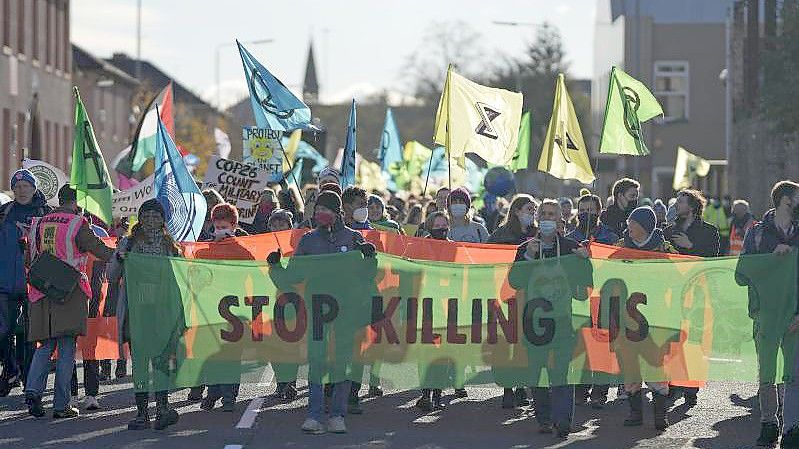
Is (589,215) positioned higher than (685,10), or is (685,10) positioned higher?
(685,10)

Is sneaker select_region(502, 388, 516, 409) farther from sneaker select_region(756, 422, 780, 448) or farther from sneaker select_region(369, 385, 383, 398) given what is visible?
sneaker select_region(756, 422, 780, 448)

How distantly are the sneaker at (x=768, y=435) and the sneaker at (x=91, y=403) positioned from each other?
202 inches

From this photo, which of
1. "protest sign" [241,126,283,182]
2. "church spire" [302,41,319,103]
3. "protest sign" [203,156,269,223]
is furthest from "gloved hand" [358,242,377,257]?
"church spire" [302,41,319,103]

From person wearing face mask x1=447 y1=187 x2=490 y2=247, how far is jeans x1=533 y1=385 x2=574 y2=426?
3585 millimetres

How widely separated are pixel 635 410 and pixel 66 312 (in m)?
4.30

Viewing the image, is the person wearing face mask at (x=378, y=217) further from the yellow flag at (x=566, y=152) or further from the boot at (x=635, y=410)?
the boot at (x=635, y=410)

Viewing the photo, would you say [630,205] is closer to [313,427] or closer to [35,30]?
[313,427]

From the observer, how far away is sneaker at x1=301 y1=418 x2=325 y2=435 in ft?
41.5

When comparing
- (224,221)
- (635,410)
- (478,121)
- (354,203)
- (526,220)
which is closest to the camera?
(635,410)

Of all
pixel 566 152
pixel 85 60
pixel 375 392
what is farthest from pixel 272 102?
pixel 85 60

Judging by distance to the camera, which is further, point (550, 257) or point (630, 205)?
point (630, 205)

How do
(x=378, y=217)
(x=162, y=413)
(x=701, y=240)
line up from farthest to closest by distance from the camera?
1. (x=378, y=217)
2. (x=701, y=240)
3. (x=162, y=413)

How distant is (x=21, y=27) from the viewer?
153ft

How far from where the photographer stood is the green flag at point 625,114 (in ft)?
61.1
